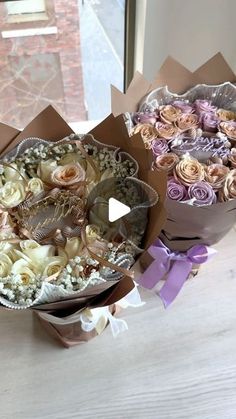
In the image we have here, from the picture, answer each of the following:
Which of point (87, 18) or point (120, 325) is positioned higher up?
point (87, 18)

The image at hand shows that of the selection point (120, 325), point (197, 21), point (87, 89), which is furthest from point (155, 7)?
point (120, 325)

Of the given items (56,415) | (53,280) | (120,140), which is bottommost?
(56,415)

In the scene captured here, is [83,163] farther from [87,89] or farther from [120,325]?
[87,89]

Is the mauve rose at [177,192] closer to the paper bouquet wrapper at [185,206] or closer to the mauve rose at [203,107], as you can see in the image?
Answer: the paper bouquet wrapper at [185,206]

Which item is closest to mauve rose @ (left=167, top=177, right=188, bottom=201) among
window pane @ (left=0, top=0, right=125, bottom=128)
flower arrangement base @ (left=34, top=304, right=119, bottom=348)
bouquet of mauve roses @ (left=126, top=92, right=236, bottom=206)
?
bouquet of mauve roses @ (left=126, top=92, right=236, bottom=206)

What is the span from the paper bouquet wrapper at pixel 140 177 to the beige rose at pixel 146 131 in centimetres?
6

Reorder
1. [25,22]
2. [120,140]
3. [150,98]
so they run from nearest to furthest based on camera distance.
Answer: [120,140], [150,98], [25,22]

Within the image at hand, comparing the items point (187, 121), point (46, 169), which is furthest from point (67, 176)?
point (187, 121)

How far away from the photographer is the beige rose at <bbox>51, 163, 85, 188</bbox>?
663 millimetres

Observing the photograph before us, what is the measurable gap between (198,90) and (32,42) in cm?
71

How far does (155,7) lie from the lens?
1072 millimetres

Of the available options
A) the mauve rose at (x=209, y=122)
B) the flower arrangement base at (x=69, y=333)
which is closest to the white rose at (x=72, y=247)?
the flower arrangement base at (x=69, y=333)

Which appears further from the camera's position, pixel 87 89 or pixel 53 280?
pixel 87 89

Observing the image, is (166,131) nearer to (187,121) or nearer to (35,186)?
(187,121)
